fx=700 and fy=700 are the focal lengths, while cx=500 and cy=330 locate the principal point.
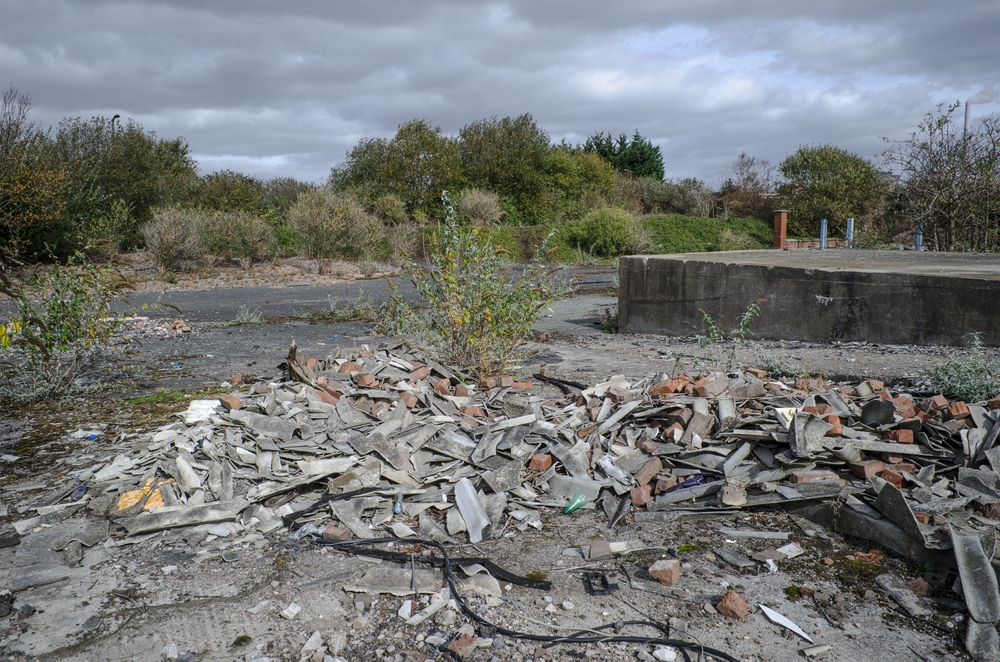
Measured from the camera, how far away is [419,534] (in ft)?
10.5

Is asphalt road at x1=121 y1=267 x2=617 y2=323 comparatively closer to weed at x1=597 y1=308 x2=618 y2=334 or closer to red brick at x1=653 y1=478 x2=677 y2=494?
weed at x1=597 y1=308 x2=618 y2=334

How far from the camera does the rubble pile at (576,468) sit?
3.15 metres

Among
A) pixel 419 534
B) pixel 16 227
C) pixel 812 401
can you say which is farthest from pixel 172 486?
pixel 16 227

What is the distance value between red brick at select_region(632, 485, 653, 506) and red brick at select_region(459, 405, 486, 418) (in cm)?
137

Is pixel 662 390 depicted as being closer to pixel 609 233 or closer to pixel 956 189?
pixel 956 189

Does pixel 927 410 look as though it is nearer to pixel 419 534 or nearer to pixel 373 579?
pixel 419 534

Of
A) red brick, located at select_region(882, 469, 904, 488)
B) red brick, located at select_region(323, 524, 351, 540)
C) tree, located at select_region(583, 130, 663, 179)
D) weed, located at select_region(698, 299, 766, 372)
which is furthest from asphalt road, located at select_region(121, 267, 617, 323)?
tree, located at select_region(583, 130, 663, 179)

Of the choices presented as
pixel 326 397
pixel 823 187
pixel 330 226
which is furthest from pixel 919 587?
pixel 823 187

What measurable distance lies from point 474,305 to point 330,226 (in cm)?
1452

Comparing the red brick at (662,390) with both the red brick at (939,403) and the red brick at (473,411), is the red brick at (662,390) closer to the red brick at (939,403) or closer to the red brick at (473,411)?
the red brick at (473,411)

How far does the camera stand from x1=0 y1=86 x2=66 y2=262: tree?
15602mm

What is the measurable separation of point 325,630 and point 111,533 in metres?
1.41

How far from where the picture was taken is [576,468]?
3752 millimetres

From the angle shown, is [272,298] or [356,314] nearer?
[356,314]
